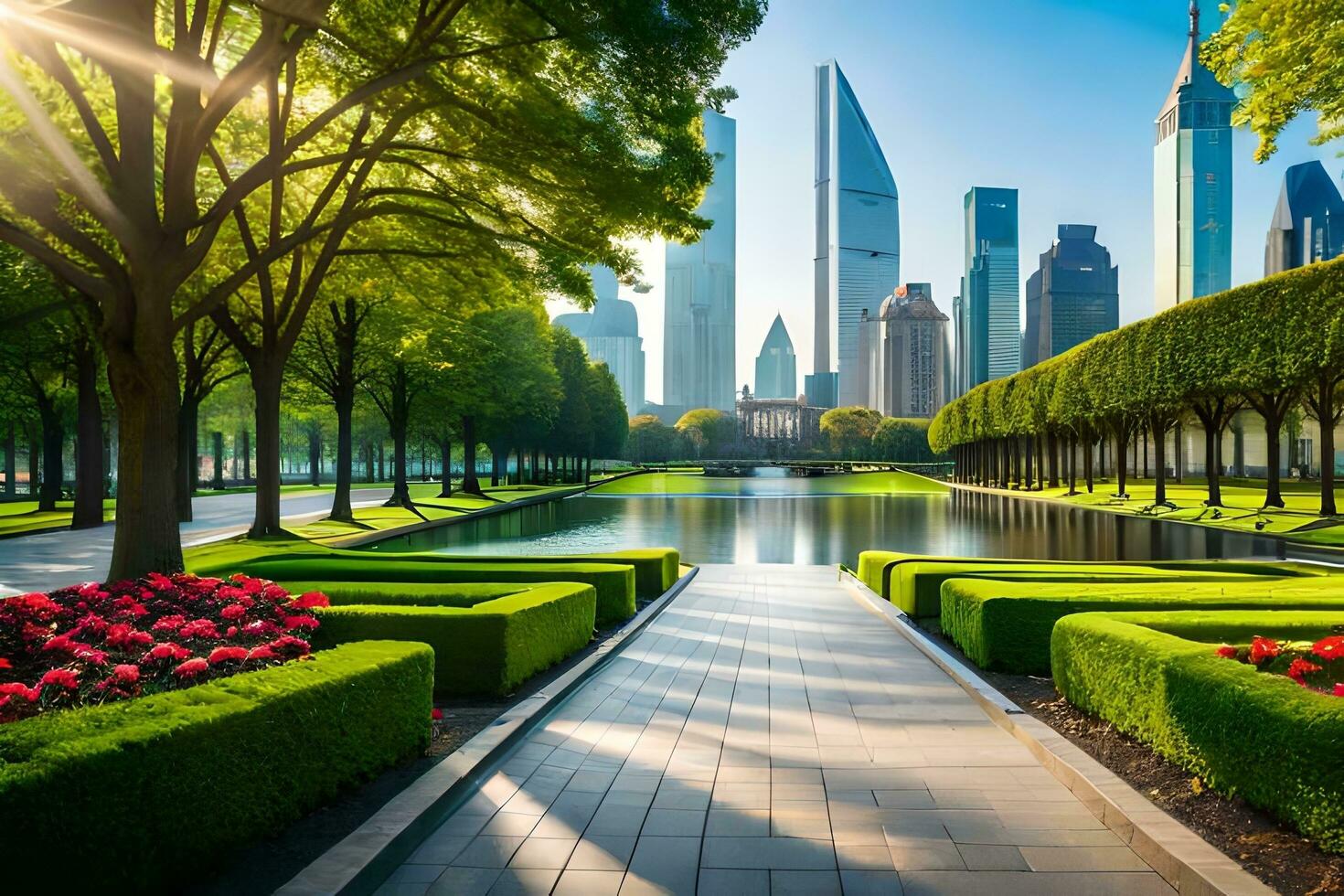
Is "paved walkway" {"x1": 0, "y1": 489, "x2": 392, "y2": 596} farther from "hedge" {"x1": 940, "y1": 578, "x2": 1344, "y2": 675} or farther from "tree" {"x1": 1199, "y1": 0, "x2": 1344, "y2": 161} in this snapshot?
"tree" {"x1": 1199, "y1": 0, "x2": 1344, "y2": 161}

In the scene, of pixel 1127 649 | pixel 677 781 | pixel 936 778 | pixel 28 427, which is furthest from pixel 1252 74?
pixel 28 427

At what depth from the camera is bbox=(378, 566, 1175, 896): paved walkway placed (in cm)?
435

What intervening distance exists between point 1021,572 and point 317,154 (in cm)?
1639

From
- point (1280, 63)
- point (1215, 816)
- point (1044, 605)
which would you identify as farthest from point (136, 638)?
point (1280, 63)

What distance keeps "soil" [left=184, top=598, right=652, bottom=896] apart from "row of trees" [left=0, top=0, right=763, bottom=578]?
23.4 ft

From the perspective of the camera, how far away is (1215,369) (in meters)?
35.4

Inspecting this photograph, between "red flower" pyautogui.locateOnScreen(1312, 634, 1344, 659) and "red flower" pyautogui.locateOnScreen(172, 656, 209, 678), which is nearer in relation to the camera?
"red flower" pyautogui.locateOnScreen(172, 656, 209, 678)

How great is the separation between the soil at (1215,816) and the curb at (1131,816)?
130mm

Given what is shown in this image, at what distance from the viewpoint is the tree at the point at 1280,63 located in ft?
38.7

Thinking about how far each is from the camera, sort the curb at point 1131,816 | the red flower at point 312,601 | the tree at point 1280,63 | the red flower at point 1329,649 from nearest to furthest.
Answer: the curb at point 1131,816 < the red flower at point 1329,649 < the red flower at point 312,601 < the tree at point 1280,63

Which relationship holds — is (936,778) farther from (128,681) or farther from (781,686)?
(128,681)

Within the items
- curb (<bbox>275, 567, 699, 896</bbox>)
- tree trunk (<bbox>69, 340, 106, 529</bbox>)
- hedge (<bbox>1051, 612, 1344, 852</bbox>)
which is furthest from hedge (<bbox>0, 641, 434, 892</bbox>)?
tree trunk (<bbox>69, 340, 106, 529</bbox>)

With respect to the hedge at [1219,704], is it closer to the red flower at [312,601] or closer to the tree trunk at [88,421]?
the red flower at [312,601]

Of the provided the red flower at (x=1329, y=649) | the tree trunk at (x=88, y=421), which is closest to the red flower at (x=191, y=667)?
the red flower at (x=1329, y=649)
